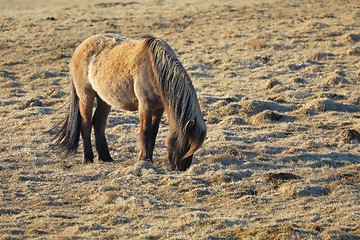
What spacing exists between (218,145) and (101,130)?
1941 mm

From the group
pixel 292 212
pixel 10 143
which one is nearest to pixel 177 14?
pixel 10 143

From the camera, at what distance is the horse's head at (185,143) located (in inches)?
405

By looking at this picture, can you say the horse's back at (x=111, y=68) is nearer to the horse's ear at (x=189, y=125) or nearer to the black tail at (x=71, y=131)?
the black tail at (x=71, y=131)

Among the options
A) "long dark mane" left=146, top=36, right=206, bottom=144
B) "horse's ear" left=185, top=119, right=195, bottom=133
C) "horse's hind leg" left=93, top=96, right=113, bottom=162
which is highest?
"long dark mane" left=146, top=36, right=206, bottom=144

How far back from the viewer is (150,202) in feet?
31.0

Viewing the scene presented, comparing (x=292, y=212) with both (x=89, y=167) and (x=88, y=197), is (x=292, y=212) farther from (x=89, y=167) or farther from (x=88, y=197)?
(x=89, y=167)

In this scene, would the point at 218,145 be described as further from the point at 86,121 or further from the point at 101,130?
the point at 86,121

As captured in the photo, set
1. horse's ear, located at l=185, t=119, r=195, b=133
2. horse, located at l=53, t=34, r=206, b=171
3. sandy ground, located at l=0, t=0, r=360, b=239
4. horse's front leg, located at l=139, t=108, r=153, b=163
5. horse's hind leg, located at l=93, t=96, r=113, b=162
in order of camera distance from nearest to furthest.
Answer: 1. sandy ground, located at l=0, t=0, r=360, b=239
2. horse's ear, located at l=185, t=119, r=195, b=133
3. horse, located at l=53, t=34, r=206, b=171
4. horse's front leg, located at l=139, t=108, r=153, b=163
5. horse's hind leg, located at l=93, t=96, r=113, b=162

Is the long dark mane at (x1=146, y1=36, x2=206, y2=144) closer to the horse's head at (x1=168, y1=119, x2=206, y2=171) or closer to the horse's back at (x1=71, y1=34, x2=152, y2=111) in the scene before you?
the horse's head at (x1=168, y1=119, x2=206, y2=171)

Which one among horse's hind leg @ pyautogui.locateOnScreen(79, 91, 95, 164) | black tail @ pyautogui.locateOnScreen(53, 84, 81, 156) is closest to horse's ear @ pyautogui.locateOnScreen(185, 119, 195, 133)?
horse's hind leg @ pyautogui.locateOnScreen(79, 91, 95, 164)

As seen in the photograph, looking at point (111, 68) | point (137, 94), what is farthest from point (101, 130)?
point (137, 94)

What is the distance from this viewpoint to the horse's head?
10297 mm

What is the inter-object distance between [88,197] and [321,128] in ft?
18.0

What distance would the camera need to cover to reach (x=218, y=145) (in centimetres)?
1223
